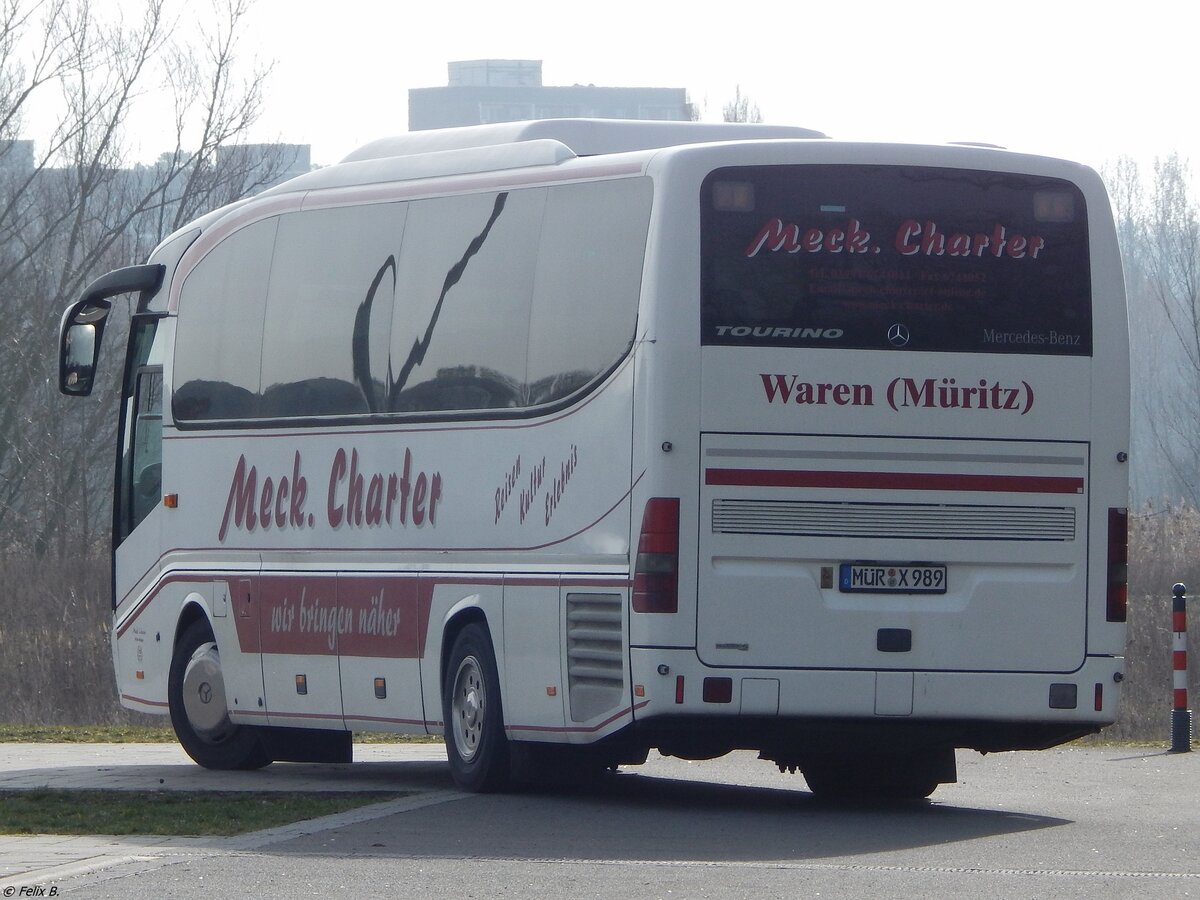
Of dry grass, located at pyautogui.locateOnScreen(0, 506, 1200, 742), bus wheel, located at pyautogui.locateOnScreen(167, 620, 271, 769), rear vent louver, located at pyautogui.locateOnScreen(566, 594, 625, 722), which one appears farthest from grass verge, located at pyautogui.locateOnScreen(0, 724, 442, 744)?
rear vent louver, located at pyautogui.locateOnScreen(566, 594, 625, 722)

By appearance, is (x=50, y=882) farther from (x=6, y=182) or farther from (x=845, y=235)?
(x=6, y=182)

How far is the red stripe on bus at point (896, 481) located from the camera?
12.0 meters

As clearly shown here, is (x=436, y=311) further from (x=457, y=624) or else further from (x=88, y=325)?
(x=88, y=325)

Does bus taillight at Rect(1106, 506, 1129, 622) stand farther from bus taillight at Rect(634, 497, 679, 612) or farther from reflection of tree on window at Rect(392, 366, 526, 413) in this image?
reflection of tree on window at Rect(392, 366, 526, 413)

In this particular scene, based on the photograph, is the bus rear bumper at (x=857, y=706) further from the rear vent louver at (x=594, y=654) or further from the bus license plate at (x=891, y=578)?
the bus license plate at (x=891, y=578)

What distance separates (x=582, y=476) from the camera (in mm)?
12469

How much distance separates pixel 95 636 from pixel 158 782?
45.4 ft

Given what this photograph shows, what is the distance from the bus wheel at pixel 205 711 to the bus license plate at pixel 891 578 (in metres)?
5.57

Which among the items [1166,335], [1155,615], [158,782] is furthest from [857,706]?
[1166,335]

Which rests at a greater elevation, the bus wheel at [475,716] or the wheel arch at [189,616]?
the wheel arch at [189,616]

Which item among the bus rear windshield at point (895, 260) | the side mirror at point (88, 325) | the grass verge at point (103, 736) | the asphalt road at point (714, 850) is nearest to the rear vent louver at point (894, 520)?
the bus rear windshield at point (895, 260)

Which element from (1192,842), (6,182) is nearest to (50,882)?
(1192,842)

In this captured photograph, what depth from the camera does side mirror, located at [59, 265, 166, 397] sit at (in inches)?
674

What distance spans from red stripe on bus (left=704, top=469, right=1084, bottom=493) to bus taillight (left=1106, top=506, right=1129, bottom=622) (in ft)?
0.86
